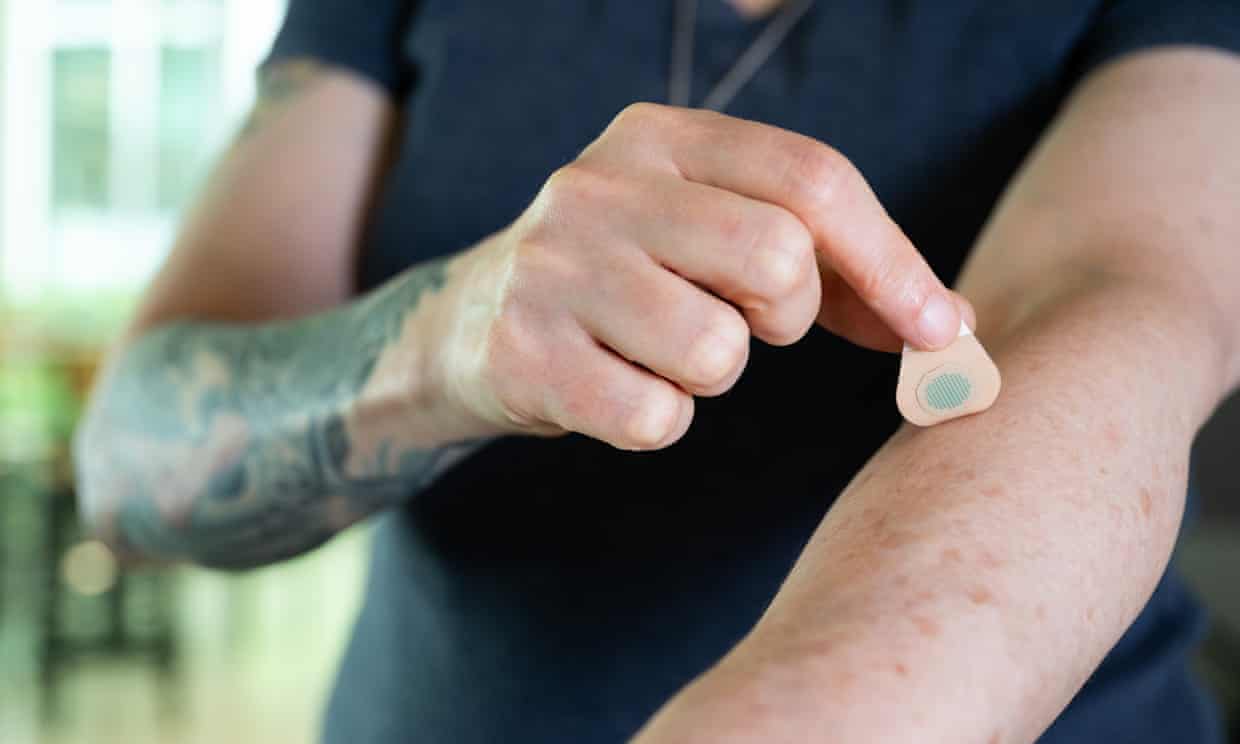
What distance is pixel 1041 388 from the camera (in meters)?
0.52

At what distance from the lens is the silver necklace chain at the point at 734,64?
74 cm

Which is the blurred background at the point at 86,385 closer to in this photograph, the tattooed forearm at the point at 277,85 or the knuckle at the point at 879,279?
the tattooed forearm at the point at 277,85

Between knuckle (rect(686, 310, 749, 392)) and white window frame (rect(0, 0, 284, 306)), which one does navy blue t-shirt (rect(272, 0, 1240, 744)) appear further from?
white window frame (rect(0, 0, 284, 306))

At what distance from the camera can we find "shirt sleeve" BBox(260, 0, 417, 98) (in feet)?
3.11

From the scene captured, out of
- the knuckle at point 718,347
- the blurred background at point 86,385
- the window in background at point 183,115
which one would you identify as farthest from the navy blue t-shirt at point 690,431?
the window in background at point 183,115

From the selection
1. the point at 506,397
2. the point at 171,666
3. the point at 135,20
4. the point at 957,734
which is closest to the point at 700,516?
the point at 506,397

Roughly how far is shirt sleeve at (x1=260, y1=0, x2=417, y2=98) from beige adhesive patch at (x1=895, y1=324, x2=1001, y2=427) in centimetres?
57

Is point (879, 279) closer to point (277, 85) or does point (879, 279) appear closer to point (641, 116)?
point (641, 116)

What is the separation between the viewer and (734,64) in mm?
753

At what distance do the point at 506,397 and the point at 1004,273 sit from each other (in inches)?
9.9

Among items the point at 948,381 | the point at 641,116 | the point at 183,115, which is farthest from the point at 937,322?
the point at 183,115

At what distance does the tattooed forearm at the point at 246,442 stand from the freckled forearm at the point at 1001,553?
0.30 meters

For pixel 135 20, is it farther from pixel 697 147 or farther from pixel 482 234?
pixel 697 147

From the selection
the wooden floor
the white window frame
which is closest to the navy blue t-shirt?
the wooden floor
